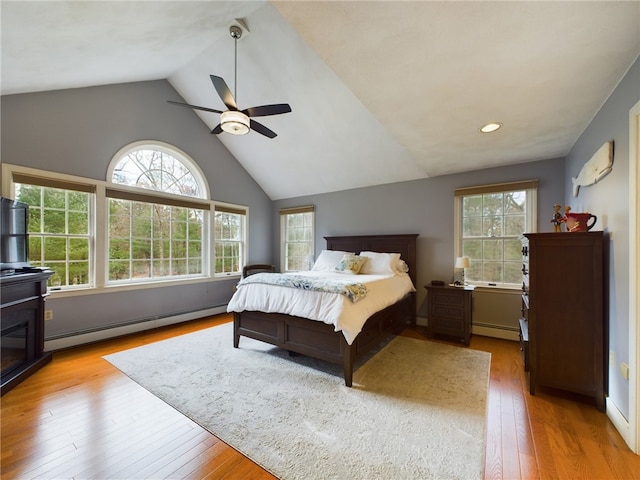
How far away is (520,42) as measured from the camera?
177cm

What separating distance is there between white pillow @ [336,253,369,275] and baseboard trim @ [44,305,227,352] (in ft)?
8.57

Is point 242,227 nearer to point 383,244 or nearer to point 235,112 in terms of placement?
point 383,244

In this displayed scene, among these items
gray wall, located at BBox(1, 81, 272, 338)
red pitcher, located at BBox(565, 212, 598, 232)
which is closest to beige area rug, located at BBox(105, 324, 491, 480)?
gray wall, located at BBox(1, 81, 272, 338)

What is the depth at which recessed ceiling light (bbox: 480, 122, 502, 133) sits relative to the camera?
2744mm

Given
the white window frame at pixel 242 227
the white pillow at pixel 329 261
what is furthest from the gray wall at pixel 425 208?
the white window frame at pixel 242 227

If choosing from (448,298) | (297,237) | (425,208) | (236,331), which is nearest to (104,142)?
(236,331)

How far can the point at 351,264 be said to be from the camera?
4082 millimetres

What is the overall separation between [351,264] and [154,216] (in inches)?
127

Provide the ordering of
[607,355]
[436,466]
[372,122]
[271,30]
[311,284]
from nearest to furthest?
[436,466] → [607,355] → [311,284] → [271,30] → [372,122]

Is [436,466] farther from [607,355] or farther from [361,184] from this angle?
[361,184]

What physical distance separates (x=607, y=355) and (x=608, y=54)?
2182 mm

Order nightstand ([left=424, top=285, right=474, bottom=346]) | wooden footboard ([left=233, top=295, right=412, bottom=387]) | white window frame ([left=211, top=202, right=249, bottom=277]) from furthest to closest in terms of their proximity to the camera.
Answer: white window frame ([left=211, top=202, right=249, bottom=277]), nightstand ([left=424, top=285, right=474, bottom=346]), wooden footboard ([left=233, top=295, right=412, bottom=387])

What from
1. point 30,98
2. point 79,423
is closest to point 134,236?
point 30,98

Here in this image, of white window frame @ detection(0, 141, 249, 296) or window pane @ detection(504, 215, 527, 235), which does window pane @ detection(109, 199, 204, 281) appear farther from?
window pane @ detection(504, 215, 527, 235)
